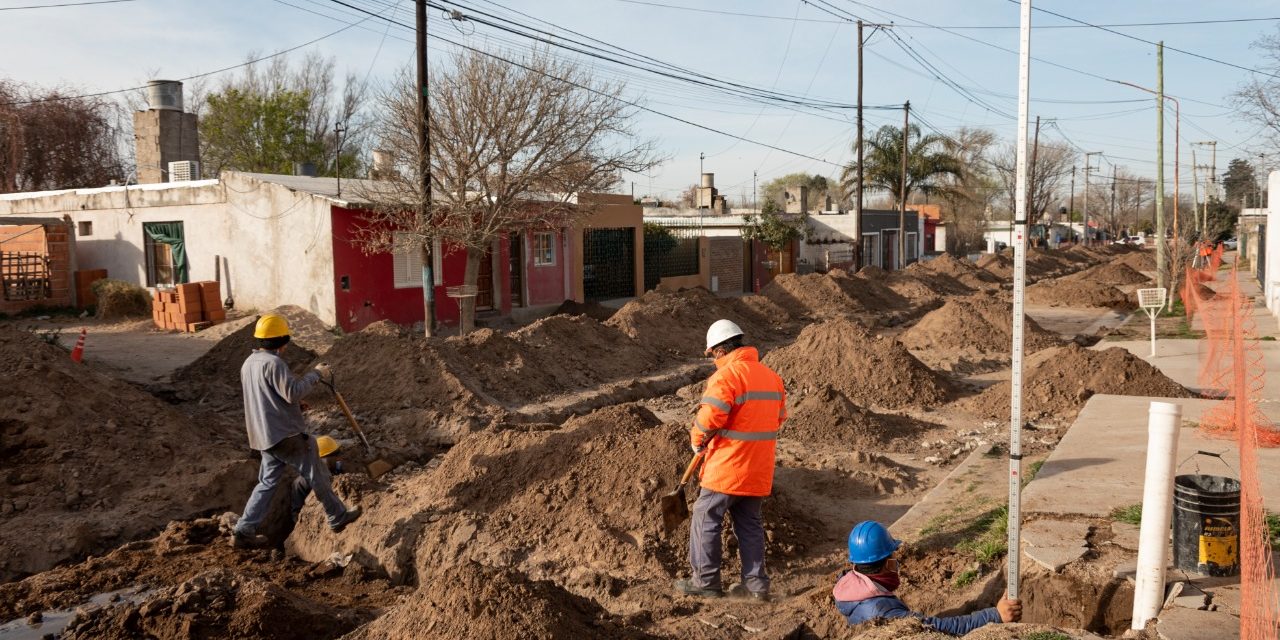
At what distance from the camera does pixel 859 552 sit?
467 cm

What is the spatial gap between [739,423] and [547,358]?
10060 mm

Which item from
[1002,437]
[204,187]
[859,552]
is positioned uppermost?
[204,187]

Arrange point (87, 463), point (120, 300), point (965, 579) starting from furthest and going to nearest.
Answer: point (120, 300)
point (87, 463)
point (965, 579)

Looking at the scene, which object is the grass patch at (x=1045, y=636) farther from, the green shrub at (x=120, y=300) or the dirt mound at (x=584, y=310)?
the green shrub at (x=120, y=300)

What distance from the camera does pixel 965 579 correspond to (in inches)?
230

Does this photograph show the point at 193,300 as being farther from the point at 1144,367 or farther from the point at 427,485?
Result: the point at 1144,367

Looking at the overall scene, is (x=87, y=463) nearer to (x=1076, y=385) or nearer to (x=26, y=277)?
(x=1076, y=385)

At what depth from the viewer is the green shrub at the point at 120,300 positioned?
21828mm

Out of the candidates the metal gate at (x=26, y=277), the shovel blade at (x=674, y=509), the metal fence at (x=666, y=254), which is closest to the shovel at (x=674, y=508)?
the shovel blade at (x=674, y=509)

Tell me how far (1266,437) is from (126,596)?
956 centimetres

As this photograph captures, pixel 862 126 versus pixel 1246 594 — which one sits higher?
pixel 862 126

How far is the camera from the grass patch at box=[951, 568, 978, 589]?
5820 millimetres

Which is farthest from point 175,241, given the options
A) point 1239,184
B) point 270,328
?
point 1239,184

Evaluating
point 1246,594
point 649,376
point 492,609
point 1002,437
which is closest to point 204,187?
point 649,376
